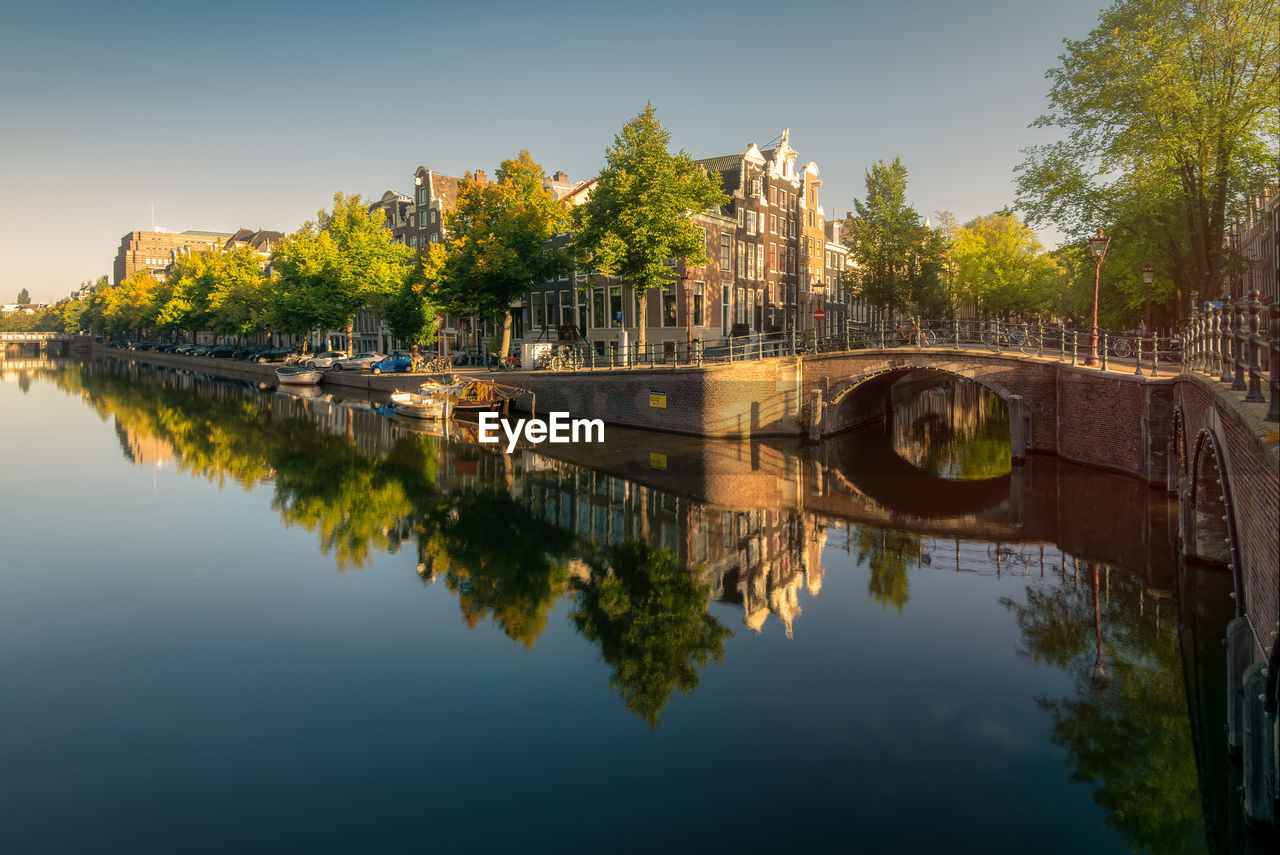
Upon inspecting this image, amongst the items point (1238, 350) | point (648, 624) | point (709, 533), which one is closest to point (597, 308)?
point (709, 533)

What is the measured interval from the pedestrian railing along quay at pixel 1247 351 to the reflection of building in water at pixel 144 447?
34.9 meters

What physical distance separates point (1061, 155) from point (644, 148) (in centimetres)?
1820

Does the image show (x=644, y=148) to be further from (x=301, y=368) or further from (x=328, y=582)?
(x=301, y=368)

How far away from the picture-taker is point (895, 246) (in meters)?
51.1

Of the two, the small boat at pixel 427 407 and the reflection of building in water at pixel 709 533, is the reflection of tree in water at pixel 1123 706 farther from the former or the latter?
the small boat at pixel 427 407

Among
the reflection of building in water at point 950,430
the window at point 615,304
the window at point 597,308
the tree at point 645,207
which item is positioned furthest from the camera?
the window at point 597,308

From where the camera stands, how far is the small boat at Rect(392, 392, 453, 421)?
1820 inches

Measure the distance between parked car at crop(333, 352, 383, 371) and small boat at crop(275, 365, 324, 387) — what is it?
1599 millimetres

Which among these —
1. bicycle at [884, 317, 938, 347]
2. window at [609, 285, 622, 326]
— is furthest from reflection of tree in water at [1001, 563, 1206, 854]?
window at [609, 285, 622, 326]

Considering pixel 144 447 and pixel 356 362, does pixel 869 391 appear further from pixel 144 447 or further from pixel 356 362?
pixel 356 362

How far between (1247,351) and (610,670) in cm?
1038

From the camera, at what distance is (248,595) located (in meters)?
16.4

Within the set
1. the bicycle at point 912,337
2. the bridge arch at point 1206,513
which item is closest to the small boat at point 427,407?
the bicycle at point 912,337

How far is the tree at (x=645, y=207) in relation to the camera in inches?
1460
